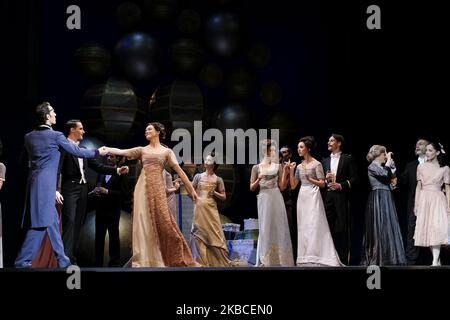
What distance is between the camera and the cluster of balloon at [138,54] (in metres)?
10.4

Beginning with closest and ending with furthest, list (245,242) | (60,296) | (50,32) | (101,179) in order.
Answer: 1. (60,296)
2. (101,179)
3. (245,242)
4. (50,32)

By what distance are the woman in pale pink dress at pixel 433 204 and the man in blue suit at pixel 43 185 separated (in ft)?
11.6

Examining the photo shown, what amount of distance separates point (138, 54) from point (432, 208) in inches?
136

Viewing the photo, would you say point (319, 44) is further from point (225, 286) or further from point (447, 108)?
point (225, 286)

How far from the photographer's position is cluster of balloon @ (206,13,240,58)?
10.6 meters

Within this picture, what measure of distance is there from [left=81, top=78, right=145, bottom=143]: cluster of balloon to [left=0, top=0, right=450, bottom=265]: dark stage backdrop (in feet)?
0.05

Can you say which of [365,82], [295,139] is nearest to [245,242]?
[295,139]

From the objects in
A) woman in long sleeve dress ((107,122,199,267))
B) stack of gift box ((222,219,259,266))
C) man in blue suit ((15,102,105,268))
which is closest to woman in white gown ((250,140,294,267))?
stack of gift box ((222,219,259,266))

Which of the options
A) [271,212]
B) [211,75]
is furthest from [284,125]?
[271,212]

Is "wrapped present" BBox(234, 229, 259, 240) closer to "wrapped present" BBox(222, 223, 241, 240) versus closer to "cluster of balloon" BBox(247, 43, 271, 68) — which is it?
"wrapped present" BBox(222, 223, 241, 240)

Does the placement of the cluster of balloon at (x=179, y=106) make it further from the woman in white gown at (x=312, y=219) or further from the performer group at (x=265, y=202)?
the woman in white gown at (x=312, y=219)

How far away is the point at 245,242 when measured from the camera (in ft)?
35.0

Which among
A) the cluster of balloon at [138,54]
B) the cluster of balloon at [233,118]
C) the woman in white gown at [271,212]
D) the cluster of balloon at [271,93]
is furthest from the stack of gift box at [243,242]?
the cluster of balloon at [138,54]
